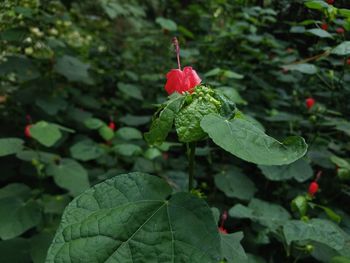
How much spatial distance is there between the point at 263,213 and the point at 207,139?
1.91ft

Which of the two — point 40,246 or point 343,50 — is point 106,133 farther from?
point 343,50

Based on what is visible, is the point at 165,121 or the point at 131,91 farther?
the point at 131,91

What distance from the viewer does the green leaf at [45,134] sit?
60.1 inches

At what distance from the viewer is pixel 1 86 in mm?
2459

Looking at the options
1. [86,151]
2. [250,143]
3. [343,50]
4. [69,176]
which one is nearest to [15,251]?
[69,176]

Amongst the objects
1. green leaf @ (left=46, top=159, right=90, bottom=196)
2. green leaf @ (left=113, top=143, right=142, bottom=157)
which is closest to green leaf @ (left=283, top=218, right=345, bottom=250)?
green leaf @ (left=113, top=143, right=142, bottom=157)

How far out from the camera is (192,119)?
643 millimetres

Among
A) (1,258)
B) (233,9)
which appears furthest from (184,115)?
(233,9)

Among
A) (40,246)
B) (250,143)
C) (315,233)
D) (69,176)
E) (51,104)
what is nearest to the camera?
(250,143)

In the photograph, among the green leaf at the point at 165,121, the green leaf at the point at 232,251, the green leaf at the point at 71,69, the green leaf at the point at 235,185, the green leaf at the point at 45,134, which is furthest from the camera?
the green leaf at the point at 71,69

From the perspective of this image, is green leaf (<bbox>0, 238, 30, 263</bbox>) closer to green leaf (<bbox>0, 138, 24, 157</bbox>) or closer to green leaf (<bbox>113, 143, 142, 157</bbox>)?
green leaf (<bbox>0, 138, 24, 157</bbox>)

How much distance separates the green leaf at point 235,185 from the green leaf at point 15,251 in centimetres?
86

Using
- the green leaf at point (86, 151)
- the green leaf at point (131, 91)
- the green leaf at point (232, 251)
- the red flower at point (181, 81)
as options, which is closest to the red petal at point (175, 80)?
the red flower at point (181, 81)

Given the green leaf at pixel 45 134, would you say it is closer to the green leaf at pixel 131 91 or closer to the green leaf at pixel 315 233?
the green leaf at pixel 131 91
